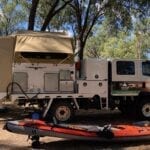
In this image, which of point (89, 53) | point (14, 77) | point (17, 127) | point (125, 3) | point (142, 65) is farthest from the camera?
point (89, 53)

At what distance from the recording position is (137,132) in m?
13.5

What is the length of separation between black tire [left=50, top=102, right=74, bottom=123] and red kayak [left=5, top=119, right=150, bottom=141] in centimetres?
421

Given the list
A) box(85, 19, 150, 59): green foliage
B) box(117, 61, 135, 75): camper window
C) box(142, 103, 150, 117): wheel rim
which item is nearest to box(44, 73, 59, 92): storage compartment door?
box(117, 61, 135, 75): camper window

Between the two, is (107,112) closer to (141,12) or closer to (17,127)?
(17,127)

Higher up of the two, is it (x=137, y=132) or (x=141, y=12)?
(x=141, y=12)

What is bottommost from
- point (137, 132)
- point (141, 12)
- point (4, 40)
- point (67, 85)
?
point (137, 132)

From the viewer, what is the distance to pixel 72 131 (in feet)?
42.8

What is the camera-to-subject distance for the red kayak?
42.2ft

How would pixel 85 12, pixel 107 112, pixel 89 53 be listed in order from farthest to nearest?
pixel 89 53
pixel 85 12
pixel 107 112

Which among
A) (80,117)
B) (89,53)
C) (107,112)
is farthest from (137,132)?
(89,53)

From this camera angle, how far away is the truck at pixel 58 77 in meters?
17.4

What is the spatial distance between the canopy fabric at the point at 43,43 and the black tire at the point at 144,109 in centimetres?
351

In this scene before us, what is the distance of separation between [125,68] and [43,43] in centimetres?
324

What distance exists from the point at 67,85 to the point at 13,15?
31175 millimetres
